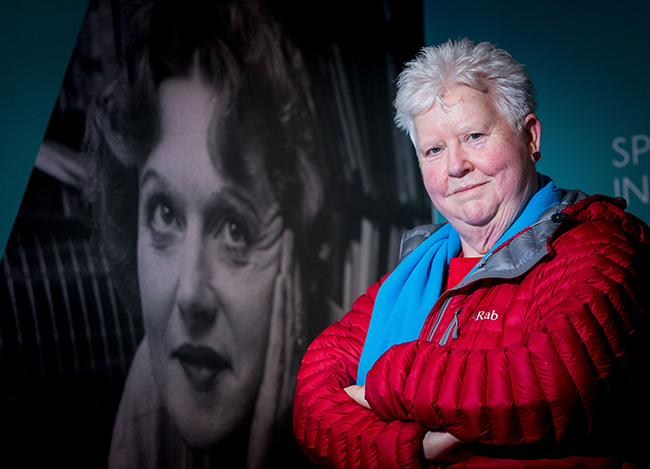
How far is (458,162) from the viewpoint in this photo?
1016 millimetres

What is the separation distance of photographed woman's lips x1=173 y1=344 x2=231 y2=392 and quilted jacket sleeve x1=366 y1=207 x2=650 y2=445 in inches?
55.0

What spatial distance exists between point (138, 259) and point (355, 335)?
1.10 m

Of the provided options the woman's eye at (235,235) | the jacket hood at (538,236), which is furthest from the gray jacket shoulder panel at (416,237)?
the woman's eye at (235,235)

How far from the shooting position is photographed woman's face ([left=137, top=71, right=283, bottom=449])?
1964mm

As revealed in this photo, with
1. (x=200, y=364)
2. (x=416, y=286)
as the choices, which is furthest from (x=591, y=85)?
(x=200, y=364)

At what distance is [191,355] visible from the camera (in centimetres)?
200

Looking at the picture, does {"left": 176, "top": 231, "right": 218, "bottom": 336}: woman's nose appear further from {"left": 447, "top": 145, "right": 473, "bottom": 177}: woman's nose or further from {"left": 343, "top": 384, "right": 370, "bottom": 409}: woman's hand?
{"left": 447, "top": 145, "right": 473, "bottom": 177}: woman's nose

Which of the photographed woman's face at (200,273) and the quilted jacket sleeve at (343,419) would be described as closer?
the quilted jacket sleeve at (343,419)

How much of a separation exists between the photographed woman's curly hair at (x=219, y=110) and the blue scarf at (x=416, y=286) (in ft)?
3.72

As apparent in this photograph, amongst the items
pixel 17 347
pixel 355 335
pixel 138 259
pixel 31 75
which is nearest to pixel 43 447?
pixel 17 347

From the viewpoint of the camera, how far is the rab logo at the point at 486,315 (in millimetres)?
872

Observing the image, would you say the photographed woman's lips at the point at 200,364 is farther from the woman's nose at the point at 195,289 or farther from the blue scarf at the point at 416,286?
the blue scarf at the point at 416,286

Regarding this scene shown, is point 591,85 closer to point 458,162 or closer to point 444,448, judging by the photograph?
point 458,162

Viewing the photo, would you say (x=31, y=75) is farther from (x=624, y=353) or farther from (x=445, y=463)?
(x=624, y=353)
